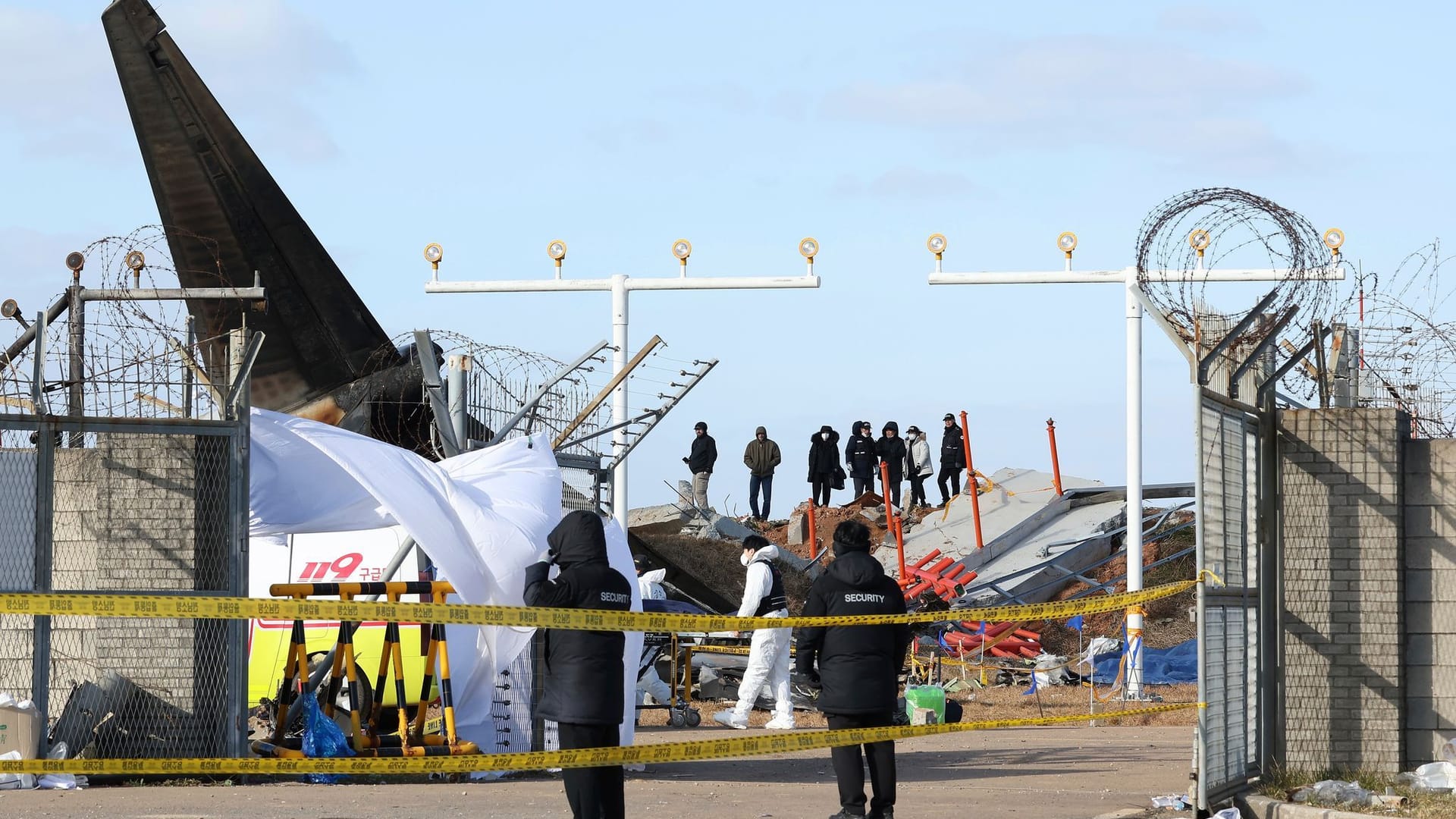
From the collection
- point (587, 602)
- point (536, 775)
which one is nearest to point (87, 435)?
point (536, 775)

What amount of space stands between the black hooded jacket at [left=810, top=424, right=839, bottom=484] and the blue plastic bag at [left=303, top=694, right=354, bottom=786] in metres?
22.4

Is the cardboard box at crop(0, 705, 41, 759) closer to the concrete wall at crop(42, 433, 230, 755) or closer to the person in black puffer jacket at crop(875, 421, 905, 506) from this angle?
the concrete wall at crop(42, 433, 230, 755)

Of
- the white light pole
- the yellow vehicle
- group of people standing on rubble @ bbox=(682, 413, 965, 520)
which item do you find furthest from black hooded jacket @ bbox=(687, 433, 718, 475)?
the yellow vehicle

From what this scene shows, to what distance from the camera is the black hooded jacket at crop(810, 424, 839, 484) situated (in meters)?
33.4

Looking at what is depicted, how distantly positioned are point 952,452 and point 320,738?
75.5ft

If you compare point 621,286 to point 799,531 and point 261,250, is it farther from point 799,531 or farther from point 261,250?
point 799,531

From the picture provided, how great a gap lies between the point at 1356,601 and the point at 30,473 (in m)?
7.91

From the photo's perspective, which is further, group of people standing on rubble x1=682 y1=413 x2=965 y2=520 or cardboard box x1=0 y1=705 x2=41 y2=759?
group of people standing on rubble x1=682 y1=413 x2=965 y2=520

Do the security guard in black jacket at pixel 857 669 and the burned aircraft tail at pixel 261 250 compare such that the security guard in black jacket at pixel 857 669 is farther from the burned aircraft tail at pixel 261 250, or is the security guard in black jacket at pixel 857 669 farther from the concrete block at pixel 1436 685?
the burned aircraft tail at pixel 261 250

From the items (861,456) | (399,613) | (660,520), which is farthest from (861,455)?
(399,613)

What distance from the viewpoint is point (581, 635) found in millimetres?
7961

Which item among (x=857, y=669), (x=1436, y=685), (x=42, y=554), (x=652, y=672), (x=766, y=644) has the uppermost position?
(x=42, y=554)

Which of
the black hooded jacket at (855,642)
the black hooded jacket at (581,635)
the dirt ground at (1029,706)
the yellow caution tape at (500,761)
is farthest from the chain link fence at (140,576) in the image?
the dirt ground at (1029,706)

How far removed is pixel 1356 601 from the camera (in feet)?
32.7
